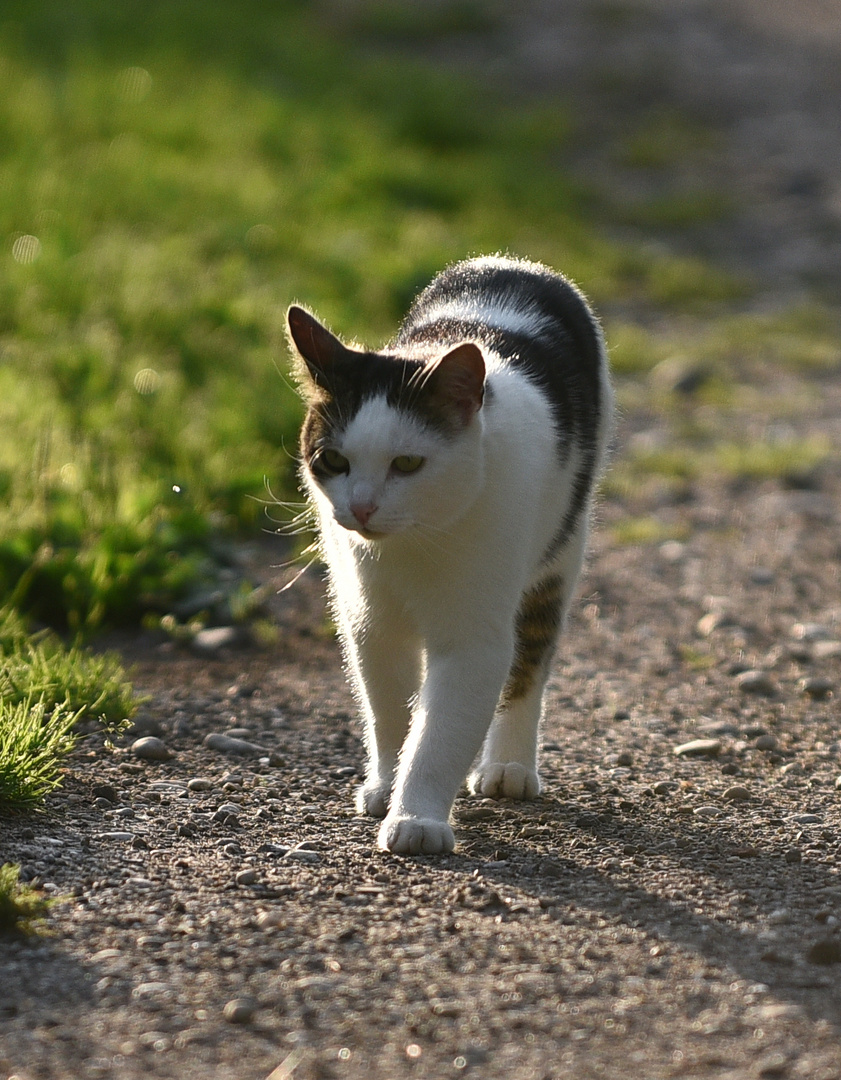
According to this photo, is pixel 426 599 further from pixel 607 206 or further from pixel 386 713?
pixel 607 206

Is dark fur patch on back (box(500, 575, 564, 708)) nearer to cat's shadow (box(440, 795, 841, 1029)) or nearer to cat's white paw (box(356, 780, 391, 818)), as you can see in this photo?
cat's shadow (box(440, 795, 841, 1029))

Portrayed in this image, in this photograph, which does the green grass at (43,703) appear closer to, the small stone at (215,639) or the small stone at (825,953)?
the small stone at (215,639)

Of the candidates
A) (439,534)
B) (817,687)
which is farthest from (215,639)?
(817,687)

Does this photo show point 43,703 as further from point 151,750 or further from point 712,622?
point 712,622

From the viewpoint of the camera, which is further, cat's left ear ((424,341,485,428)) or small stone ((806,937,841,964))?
cat's left ear ((424,341,485,428))

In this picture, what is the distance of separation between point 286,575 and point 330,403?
1.93 metres

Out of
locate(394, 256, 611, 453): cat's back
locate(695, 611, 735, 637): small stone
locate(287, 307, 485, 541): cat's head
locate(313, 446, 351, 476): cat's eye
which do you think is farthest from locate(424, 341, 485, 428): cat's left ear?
locate(695, 611, 735, 637): small stone

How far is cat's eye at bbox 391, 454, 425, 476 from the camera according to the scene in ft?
9.68

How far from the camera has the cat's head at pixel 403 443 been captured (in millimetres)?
2924

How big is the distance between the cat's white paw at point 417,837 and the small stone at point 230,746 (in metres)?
0.75

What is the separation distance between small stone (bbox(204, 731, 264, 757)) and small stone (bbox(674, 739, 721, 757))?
1.08m

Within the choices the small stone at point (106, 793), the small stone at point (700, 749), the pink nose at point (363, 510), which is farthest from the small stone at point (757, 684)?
the small stone at point (106, 793)

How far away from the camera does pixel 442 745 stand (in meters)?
2.99

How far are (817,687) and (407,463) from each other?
180 centimetres
